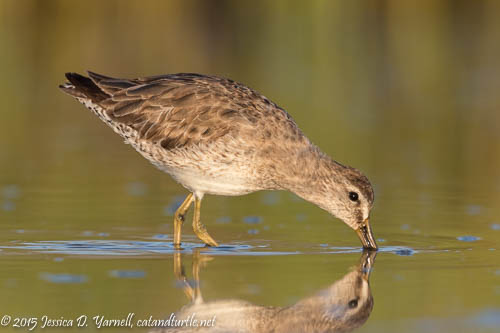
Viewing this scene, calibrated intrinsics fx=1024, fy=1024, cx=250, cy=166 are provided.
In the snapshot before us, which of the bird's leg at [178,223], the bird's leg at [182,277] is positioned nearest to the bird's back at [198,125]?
the bird's leg at [178,223]

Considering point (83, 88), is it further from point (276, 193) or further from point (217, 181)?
point (276, 193)

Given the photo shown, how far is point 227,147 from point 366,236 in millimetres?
1418

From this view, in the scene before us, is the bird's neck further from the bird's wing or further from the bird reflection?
the bird reflection

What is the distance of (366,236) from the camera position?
341 inches

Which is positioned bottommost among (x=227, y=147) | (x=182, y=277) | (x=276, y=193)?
(x=276, y=193)

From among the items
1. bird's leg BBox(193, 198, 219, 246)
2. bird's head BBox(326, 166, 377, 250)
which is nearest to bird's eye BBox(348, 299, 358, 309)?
bird's head BBox(326, 166, 377, 250)

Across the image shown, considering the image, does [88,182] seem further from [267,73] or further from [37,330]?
[267,73]

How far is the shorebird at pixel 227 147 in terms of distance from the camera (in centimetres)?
887

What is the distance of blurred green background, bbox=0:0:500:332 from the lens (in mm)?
6824

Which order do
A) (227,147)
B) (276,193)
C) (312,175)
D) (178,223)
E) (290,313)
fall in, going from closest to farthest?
(290,313) → (227,147) → (178,223) → (312,175) → (276,193)

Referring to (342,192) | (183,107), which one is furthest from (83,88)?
(342,192)

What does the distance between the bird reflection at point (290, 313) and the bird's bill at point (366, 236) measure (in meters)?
1.52

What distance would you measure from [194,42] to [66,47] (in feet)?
11.3

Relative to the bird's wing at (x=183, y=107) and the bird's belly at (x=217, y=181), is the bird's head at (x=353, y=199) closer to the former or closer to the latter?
the bird's belly at (x=217, y=181)
